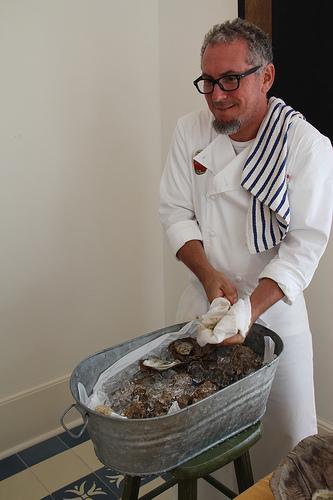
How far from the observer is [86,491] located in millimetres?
1806

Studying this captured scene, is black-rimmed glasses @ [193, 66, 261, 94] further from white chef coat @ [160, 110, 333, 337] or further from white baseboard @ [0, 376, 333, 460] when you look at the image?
white baseboard @ [0, 376, 333, 460]

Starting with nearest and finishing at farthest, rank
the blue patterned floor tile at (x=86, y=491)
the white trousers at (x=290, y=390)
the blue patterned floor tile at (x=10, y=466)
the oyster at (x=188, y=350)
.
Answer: the oyster at (x=188, y=350), the white trousers at (x=290, y=390), the blue patterned floor tile at (x=86, y=491), the blue patterned floor tile at (x=10, y=466)

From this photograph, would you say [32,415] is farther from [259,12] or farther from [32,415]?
[259,12]

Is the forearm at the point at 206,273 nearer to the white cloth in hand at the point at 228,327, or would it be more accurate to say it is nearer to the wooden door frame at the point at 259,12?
the white cloth in hand at the point at 228,327

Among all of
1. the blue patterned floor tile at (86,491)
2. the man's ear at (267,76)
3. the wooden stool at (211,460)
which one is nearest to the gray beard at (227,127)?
the man's ear at (267,76)

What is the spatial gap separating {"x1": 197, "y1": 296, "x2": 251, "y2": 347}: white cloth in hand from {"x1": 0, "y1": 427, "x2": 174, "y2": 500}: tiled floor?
99cm

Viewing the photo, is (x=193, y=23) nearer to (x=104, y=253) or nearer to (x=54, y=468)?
(x=104, y=253)

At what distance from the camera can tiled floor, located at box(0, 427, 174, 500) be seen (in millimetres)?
1800

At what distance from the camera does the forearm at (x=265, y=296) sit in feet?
3.75

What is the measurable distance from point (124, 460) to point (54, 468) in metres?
1.18

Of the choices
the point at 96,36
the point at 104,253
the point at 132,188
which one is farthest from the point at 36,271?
the point at 96,36

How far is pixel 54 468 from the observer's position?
1.94 metres

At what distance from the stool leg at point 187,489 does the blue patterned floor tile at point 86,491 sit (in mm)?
809

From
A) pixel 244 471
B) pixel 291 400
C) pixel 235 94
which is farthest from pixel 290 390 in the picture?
pixel 235 94
